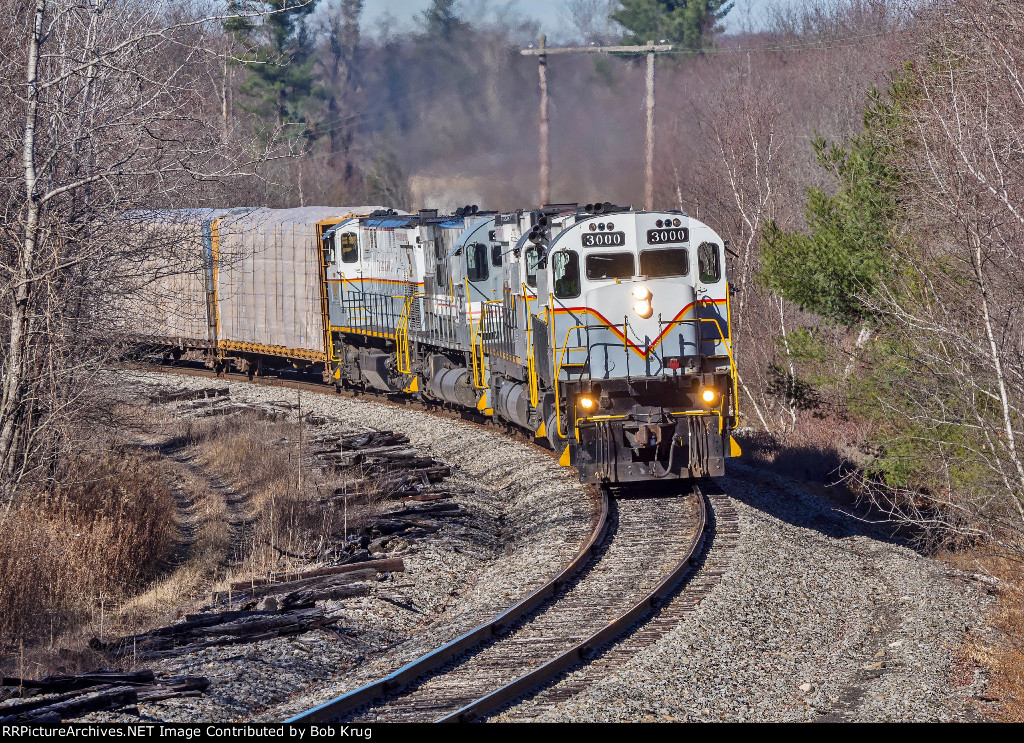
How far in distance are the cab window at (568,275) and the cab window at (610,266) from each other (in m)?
0.18

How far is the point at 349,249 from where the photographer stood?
86.9 ft

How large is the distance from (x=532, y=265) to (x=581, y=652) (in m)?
7.83

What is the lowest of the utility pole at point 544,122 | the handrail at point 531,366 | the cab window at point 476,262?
the handrail at point 531,366

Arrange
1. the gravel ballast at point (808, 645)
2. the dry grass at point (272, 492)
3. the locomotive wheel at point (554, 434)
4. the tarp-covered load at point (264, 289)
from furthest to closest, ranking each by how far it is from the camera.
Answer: the tarp-covered load at point (264, 289) < the locomotive wheel at point (554, 434) < the dry grass at point (272, 492) < the gravel ballast at point (808, 645)

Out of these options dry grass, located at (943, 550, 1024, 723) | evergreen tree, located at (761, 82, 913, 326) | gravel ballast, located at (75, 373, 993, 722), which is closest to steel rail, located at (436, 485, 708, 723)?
gravel ballast, located at (75, 373, 993, 722)

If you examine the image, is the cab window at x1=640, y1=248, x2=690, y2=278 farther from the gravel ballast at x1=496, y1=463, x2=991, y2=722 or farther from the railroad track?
the gravel ballast at x1=496, y1=463, x2=991, y2=722

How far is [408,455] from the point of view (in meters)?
19.2

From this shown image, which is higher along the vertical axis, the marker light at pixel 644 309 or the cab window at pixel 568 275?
the cab window at pixel 568 275

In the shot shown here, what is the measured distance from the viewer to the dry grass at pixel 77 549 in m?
11.3

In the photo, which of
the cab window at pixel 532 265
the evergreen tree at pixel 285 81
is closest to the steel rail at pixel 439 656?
the cab window at pixel 532 265

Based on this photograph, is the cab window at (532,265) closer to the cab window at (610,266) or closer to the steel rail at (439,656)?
the cab window at (610,266)

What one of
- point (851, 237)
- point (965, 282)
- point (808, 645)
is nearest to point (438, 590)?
point (808, 645)

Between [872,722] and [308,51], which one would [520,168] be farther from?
[872,722]
